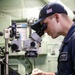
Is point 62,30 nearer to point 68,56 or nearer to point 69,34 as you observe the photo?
point 69,34

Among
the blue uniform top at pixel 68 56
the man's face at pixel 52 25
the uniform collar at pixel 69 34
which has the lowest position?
the blue uniform top at pixel 68 56

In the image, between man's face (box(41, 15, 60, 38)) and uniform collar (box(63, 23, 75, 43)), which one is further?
man's face (box(41, 15, 60, 38))

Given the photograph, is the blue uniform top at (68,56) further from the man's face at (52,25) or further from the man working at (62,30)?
the man's face at (52,25)

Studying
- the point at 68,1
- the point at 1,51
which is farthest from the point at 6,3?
the point at 1,51

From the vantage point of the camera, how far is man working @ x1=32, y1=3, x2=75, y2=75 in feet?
4.83

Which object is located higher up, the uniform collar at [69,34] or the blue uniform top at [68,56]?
the uniform collar at [69,34]

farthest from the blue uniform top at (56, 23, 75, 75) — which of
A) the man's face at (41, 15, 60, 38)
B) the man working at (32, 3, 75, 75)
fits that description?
the man's face at (41, 15, 60, 38)

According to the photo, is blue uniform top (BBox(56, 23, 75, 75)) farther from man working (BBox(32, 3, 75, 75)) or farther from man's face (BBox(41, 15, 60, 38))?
man's face (BBox(41, 15, 60, 38))

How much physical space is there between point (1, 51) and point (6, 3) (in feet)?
5.40

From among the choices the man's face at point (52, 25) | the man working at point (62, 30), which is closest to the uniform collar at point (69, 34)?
the man working at point (62, 30)

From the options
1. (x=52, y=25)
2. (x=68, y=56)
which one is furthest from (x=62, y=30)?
(x=68, y=56)

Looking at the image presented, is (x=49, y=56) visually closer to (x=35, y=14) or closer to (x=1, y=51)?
(x=35, y=14)

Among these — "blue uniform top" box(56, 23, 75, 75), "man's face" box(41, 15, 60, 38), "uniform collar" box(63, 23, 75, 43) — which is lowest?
"blue uniform top" box(56, 23, 75, 75)

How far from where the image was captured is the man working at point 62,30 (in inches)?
58.0
